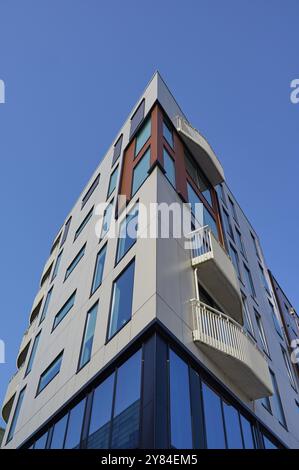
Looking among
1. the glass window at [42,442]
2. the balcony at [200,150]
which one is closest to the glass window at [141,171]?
the balcony at [200,150]

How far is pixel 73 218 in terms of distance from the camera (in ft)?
80.3

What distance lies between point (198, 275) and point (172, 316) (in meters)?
3.15

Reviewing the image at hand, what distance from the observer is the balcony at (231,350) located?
1059 centimetres

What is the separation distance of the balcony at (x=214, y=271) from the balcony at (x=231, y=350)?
129 centimetres

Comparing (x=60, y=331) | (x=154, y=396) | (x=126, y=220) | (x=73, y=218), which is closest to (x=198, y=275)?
(x=126, y=220)

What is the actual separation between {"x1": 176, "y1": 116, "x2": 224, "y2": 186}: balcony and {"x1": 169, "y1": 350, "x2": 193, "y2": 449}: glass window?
11068mm

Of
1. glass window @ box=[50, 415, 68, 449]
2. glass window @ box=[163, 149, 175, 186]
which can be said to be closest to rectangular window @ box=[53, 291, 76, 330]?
glass window @ box=[50, 415, 68, 449]

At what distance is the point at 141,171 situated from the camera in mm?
15352

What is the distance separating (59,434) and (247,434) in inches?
209

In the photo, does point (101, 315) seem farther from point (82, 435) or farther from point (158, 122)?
point (158, 122)

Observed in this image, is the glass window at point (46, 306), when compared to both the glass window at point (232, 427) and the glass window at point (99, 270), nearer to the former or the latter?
the glass window at point (99, 270)

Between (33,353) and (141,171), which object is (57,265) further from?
(141,171)

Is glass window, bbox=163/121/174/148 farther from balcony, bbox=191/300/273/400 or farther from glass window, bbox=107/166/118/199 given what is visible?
balcony, bbox=191/300/273/400

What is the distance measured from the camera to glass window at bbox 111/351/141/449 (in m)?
8.11
